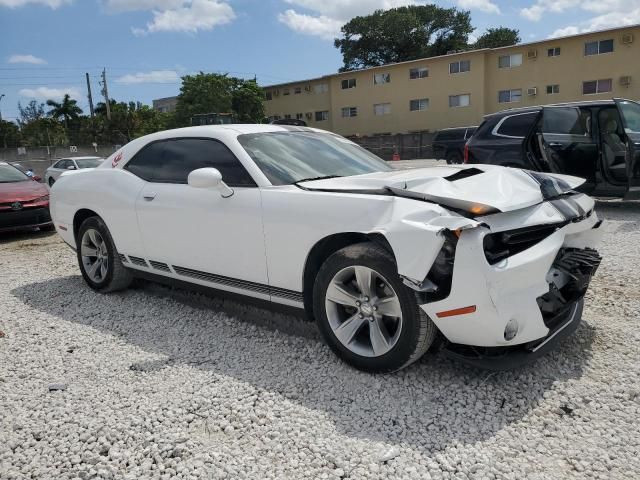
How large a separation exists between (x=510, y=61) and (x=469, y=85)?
2.96 meters

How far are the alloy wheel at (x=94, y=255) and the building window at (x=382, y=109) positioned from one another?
3645cm

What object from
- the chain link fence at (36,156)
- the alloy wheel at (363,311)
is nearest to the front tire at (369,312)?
the alloy wheel at (363,311)

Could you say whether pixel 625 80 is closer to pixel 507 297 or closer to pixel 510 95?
pixel 510 95

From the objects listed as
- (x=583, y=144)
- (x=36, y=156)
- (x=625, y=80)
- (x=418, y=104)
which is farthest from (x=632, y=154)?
(x=418, y=104)

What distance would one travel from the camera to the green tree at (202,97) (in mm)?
44969

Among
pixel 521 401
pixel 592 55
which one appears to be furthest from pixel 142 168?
pixel 592 55

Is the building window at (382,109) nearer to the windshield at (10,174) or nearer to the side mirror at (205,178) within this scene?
the windshield at (10,174)

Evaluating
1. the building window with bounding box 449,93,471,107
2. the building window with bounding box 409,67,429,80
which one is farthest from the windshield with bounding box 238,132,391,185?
the building window with bounding box 409,67,429,80

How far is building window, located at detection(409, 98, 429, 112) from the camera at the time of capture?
37000 millimetres

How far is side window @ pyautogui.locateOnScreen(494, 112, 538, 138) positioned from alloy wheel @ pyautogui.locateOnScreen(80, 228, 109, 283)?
6.82m

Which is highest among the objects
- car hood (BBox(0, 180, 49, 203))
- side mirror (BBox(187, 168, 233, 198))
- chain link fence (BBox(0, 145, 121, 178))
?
chain link fence (BBox(0, 145, 121, 178))

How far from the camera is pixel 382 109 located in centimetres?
3941

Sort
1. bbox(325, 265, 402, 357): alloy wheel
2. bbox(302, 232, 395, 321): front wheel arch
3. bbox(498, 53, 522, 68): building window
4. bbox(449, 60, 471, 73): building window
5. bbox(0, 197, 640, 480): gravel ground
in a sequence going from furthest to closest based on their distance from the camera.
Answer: bbox(449, 60, 471, 73): building window → bbox(498, 53, 522, 68): building window → bbox(302, 232, 395, 321): front wheel arch → bbox(325, 265, 402, 357): alloy wheel → bbox(0, 197, 640, 480): gravel ground

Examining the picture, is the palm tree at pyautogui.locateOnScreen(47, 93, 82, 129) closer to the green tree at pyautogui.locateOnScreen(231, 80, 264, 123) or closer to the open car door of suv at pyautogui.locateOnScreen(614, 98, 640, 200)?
the green tree at pyautogui.locateOnScreen(231, 80, 264, 123)
